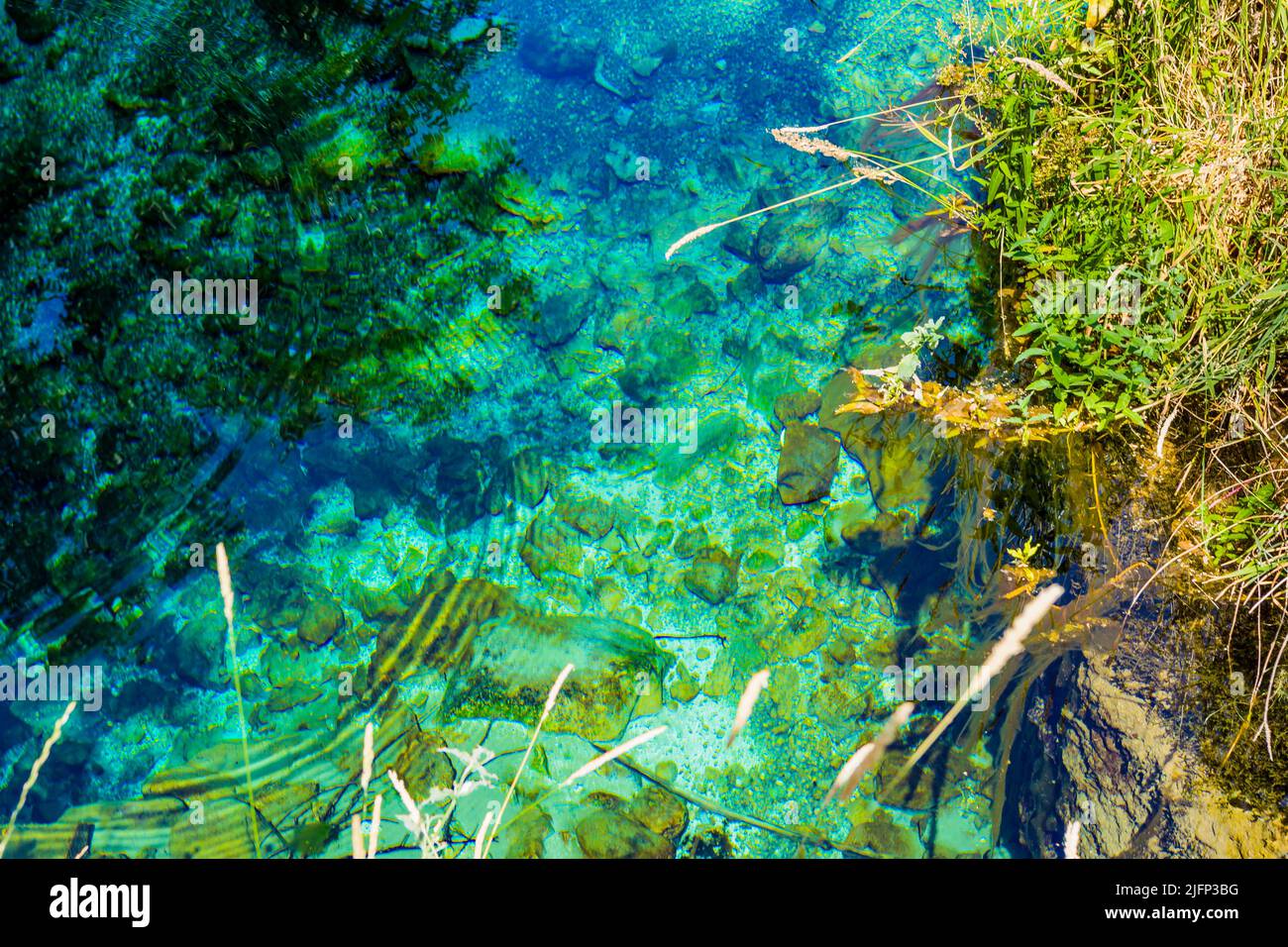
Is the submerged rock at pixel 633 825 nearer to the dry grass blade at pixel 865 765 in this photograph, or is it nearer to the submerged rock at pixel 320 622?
the dry grass blade at pixel 865 765

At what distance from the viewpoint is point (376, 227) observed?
446 centimetres

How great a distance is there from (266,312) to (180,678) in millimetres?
1799

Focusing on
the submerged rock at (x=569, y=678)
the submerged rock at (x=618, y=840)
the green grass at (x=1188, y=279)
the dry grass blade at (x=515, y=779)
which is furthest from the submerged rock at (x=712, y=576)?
Result: the green grass at (x=1188, y=279)

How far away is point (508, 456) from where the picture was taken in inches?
161

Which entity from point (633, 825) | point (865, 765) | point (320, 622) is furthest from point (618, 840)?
point (320, 622)

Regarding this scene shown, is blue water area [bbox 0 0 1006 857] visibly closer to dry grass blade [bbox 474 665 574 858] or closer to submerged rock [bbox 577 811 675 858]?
submerged rock [bbox 577 811 675 858]

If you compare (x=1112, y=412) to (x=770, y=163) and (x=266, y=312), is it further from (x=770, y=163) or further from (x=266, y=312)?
(x=266, y=312)

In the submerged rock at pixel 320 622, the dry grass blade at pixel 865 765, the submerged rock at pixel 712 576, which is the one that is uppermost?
the submerged rock at pixel 712 576

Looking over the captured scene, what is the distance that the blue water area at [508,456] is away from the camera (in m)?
3.42

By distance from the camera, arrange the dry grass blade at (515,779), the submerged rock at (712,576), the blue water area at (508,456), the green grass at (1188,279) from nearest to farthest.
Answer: the dry grass blade at (515,779), the green grass at (1188,279), the blue water area at (508,456), the submerged rock at (712,576)

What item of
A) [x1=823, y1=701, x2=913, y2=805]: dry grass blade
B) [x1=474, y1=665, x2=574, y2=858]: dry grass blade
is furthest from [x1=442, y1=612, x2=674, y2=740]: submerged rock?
[x1=823, y1=701, x2=913, y2=805]: dry grass blade

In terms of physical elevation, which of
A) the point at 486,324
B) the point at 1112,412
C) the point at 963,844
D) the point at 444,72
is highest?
the point at 444,72

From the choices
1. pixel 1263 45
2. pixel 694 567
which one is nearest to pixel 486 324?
pixel 694 567

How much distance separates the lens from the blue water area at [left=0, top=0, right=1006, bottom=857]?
3.42 meters
